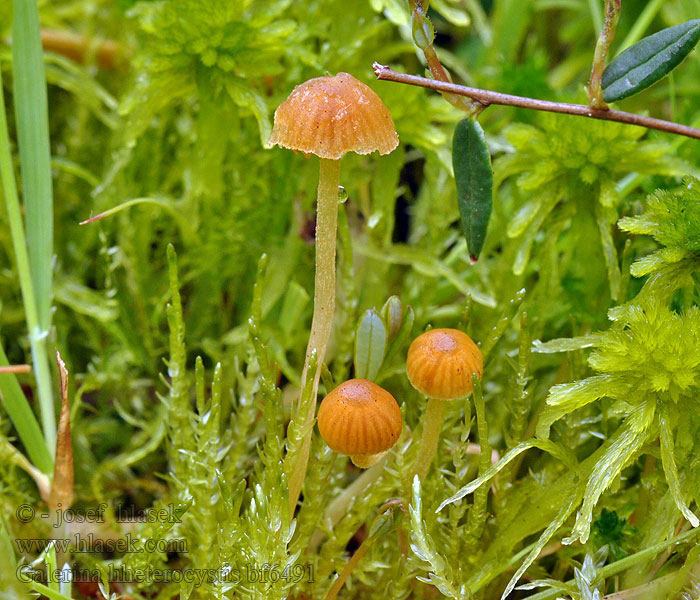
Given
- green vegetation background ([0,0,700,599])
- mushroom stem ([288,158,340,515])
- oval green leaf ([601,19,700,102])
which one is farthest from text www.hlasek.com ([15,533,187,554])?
oval green leaf ([601,19,700,102])

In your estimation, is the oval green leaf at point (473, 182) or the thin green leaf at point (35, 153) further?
the thin green leaf at point (35, 153)

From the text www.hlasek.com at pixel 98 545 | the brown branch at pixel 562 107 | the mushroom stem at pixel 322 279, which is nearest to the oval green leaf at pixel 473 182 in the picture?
the brown branch at pixel 562 107

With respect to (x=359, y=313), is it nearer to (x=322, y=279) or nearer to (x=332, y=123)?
(x=322, y=279)

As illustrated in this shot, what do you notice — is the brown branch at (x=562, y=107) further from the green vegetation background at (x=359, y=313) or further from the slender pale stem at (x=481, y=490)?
the slender pale stem at (x=481, y=490)

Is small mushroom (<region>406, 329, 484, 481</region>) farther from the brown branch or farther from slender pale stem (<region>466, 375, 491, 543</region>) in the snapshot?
the brown branch

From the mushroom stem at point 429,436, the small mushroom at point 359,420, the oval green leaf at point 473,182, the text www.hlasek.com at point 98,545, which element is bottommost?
the text www.hlasek.com at point 98,545

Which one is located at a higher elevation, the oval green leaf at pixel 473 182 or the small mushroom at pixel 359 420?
the oval green leaf at pixel 473 182
